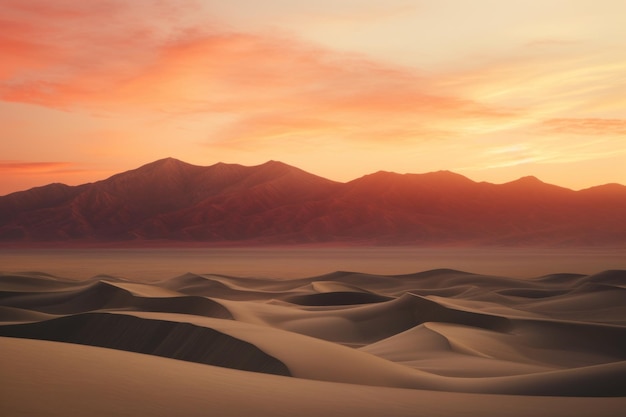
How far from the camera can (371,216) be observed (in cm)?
15975

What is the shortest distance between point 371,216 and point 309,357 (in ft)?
494

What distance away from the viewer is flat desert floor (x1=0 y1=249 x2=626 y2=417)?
5836 mm

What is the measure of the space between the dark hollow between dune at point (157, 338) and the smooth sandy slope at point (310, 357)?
28mm

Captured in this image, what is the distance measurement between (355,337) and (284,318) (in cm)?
212

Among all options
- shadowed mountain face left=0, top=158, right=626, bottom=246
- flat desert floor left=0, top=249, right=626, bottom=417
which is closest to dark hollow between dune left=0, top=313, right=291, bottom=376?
flat desert floor left=0, top=249, right=626, bottom=417

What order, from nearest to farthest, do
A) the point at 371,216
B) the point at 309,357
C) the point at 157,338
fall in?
the point at 309,357 → the point at 157,338 → the point at 371,216

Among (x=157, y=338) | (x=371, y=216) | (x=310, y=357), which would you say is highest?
(x=371, y=216)

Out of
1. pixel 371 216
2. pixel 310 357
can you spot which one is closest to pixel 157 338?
pixel 310 357

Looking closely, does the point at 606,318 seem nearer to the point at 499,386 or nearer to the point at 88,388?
the point at 499,386

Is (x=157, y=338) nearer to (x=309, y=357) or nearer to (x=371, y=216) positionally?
(x=309, y=357)

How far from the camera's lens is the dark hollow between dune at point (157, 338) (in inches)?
376

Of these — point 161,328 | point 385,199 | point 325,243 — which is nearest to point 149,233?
point 325,243

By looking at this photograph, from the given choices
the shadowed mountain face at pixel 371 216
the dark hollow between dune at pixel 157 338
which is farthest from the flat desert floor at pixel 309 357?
the shadowed mountain face at pixel 371 216

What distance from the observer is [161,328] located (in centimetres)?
1271
